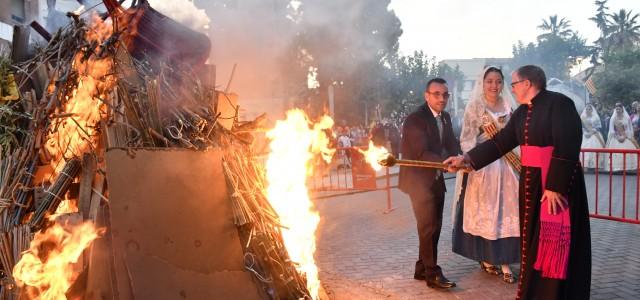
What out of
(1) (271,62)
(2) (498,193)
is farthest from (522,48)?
(2) (498,193)

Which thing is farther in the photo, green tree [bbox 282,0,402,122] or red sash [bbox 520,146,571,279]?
green tree [bbox 282,0,402,122]

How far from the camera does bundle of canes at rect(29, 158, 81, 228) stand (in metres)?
3.26

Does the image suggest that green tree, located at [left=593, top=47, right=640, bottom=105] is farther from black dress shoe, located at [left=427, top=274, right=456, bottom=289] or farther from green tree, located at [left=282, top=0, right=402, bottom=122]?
black dress shoe, located at [left=427, top=274, right=456, bottom=289]

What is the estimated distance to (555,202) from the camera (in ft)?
11.0

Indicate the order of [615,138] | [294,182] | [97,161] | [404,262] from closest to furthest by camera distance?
[97,161] < [294,182] < [404,262] < [615,138]

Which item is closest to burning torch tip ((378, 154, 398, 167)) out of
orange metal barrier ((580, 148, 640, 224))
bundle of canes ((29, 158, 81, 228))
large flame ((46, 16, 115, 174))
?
large flame ((46, 16, 115, 174))

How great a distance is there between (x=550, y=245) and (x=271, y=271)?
1.99m

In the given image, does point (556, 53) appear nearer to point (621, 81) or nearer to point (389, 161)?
point (621, 81)

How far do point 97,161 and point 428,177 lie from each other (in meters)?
2.89

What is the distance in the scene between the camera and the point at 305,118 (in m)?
4.21

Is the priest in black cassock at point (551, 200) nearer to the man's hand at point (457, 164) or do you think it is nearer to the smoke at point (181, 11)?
the man's hand at point (457, 164)

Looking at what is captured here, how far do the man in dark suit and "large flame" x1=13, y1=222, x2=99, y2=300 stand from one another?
282cm

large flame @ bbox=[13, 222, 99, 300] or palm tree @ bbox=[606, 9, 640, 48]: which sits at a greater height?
palm tree @ bbox=[606, 9, 640, 48]

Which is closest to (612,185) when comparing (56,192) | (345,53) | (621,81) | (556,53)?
(345,53)
